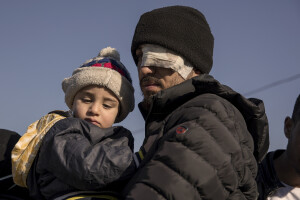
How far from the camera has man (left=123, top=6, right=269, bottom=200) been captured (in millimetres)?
1830

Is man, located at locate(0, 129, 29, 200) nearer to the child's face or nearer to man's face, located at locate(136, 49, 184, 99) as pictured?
the child's face

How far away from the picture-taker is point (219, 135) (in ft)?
6.47

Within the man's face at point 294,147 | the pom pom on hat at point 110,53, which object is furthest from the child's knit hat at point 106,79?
the man's face at point 294,147

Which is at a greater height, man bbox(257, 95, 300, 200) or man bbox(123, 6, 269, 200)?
man bbox(123, 6, 269, 200)

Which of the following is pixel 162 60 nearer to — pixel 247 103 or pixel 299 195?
pixel 247 103

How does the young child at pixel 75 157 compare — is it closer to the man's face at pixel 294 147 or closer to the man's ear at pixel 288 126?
the man's face at pixel 294 147

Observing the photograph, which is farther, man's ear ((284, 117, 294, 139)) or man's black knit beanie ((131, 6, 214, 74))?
man's ear ((284, 117, 294, 139))

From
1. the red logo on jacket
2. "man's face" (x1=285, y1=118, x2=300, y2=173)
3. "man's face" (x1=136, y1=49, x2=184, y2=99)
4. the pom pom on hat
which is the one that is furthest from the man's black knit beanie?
"man's face" (x1=285, y1=118, x2=300, y2=173)

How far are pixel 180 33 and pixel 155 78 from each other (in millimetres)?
485

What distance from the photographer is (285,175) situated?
391 centimetres

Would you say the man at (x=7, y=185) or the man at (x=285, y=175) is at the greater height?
the man at (x=7, y=185)

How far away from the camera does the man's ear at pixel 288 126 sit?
13.7 feet

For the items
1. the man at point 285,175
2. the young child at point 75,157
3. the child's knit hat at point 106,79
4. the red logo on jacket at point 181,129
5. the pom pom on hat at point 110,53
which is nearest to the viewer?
the red logo on jacket at point 181,129

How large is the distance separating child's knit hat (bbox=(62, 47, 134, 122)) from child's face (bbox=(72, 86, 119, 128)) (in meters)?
0.05
